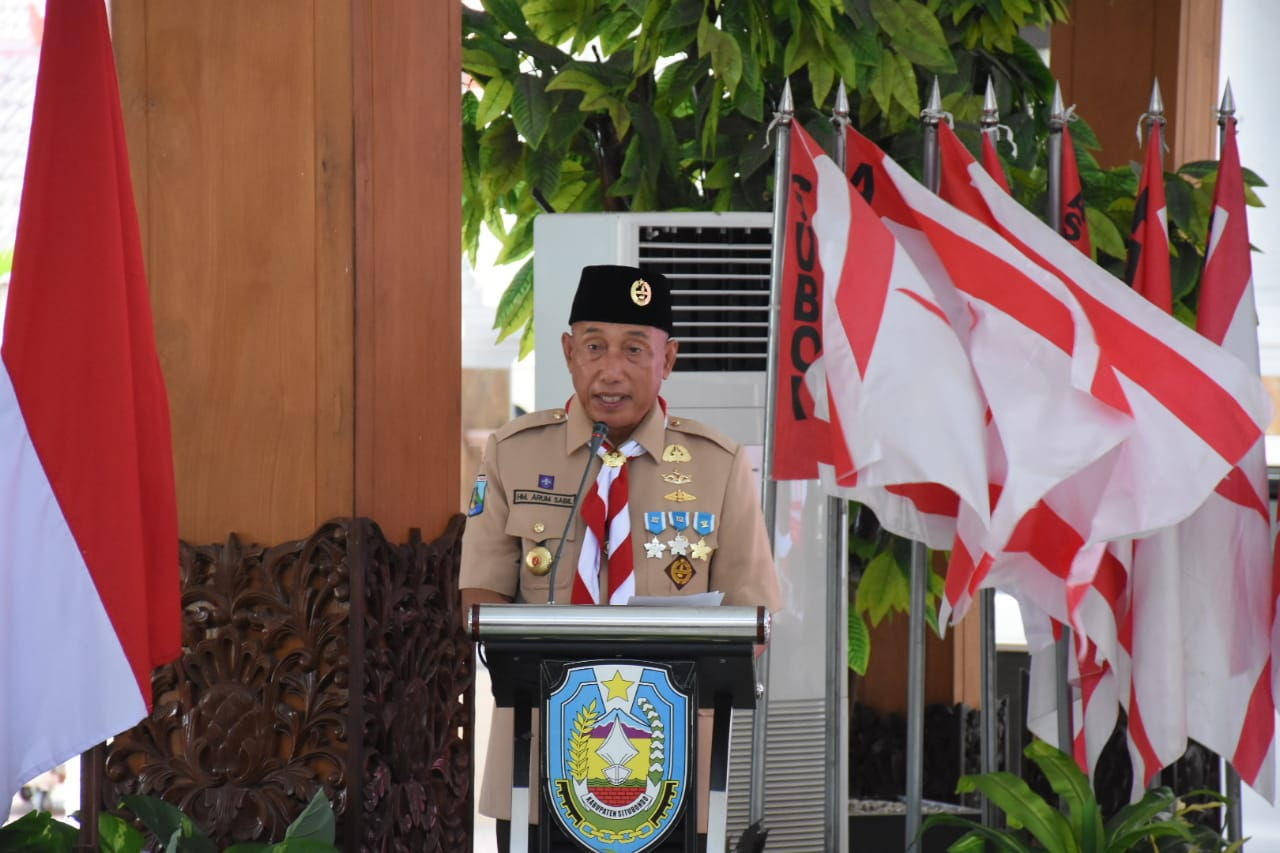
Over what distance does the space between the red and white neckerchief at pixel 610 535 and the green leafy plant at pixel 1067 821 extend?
0.83m

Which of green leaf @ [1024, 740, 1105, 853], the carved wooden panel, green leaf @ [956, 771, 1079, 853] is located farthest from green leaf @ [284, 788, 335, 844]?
green leaf @ [1024, 740, 1105, 853]

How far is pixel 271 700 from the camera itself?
115 inches

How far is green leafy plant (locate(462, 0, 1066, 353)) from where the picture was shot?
388 centimetres

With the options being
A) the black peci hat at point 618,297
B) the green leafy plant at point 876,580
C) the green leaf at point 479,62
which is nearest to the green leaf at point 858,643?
the green leafy plant at point 876,580

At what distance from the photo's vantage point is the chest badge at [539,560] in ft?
8.15

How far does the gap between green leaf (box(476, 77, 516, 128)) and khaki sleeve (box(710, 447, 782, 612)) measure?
5.29 feet

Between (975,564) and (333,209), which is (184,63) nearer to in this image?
(333,209)

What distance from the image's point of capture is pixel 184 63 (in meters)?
2.95

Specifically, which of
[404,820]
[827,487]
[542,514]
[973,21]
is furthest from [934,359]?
[973,21]

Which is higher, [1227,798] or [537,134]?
[537,134]

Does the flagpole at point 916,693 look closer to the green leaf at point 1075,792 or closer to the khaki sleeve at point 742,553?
the green leaf at point 1075,792

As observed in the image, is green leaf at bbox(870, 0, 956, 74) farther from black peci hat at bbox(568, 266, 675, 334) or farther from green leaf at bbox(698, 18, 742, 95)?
black peci hat at bbox(568, 266, 675, 334)

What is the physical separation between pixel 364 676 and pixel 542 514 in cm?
66

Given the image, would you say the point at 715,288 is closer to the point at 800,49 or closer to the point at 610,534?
the point at 800,49
